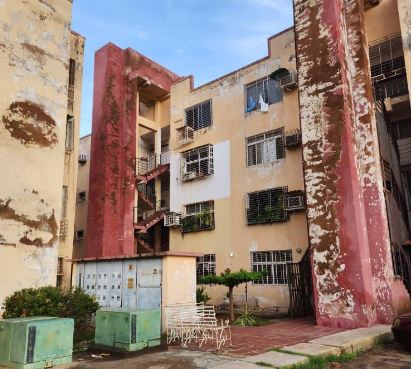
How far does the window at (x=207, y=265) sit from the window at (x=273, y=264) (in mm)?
2145

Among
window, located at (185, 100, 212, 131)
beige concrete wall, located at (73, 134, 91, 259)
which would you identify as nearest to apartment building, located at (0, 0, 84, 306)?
window, located at (185, 100, 212, 131)

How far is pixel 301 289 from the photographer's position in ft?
45.0

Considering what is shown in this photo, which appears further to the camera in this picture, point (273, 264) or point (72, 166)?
point (72, 166)

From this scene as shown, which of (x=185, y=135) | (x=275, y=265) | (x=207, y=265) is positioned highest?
(x=185, y=135)

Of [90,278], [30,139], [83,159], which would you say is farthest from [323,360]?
[83,159]

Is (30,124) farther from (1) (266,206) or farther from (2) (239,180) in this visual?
(1) (266,206)

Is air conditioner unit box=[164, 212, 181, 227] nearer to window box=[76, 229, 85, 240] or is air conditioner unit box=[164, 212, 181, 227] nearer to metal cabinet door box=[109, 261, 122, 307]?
window box=[76, 229, 85, 240]

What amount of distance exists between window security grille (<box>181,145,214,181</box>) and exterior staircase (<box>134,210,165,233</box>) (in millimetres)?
2281

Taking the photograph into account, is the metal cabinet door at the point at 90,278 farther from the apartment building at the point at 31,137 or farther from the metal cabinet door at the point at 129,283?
the apartment building at the point at 31,137

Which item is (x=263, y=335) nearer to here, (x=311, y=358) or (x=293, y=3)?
(x=311, y=358)

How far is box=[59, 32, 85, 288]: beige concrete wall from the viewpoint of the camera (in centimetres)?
1545

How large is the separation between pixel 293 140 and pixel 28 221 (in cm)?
1010

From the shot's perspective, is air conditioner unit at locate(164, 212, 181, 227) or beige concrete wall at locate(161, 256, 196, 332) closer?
beige concrete wall at locate(161, 256, 196, 332)

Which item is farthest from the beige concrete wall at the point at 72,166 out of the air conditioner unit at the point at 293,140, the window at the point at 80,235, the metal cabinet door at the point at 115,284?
the air conditioner unit at the point at 293,140
